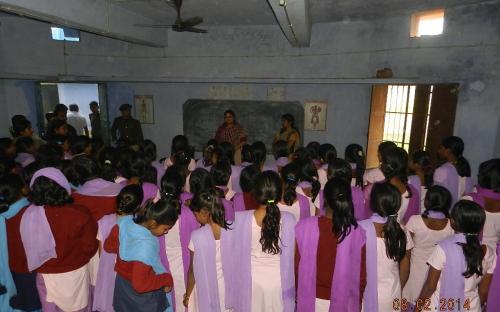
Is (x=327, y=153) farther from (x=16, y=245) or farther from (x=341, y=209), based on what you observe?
(x=16, y=245)

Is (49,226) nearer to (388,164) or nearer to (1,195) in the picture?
(1,195)

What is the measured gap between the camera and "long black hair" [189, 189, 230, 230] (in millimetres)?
2459

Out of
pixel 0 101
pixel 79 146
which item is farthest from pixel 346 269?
pixel 0 101

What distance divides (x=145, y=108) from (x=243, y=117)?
8.56 feet

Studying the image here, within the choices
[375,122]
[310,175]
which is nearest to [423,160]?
[310,175]

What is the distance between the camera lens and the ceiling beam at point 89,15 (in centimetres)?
394

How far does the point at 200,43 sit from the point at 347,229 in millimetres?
6532

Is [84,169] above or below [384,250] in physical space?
above

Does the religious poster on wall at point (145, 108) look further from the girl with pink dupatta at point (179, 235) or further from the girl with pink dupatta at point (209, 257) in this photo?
the girl with pink dupatta at point (209, 257)

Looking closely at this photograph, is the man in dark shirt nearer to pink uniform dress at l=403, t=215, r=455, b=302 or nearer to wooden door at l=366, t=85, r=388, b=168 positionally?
wooden door at l=366, t=85, r=388, b=168

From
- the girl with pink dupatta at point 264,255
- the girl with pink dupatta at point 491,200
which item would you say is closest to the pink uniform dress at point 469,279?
the girl with pink dupatta at point 491,200

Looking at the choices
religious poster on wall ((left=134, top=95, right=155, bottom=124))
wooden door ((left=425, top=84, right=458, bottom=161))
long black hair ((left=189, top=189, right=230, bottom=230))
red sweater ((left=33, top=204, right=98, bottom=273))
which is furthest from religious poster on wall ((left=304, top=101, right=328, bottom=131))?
red sweater ((left=33, top=204, right=98, bottom=273))

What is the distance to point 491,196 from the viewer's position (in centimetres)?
316

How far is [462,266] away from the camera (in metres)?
2.32
